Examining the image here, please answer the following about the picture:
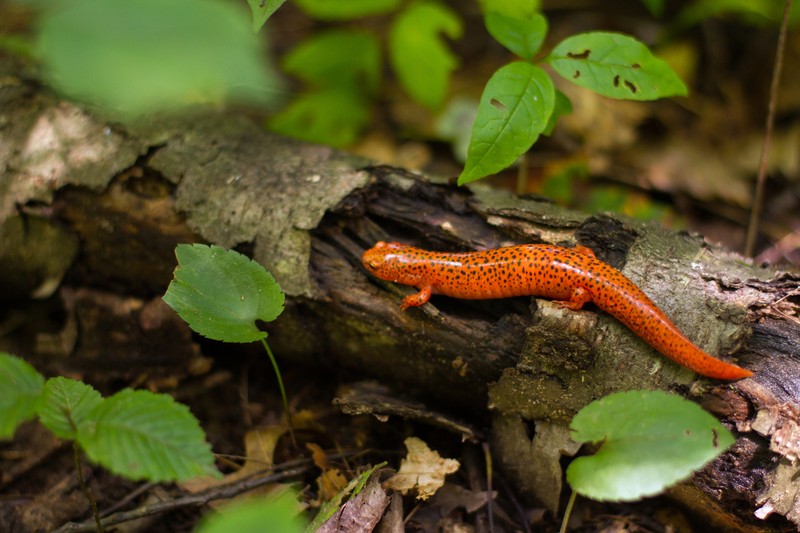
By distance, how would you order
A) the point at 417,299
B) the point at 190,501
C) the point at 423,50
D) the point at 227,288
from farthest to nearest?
1. the point at 423,50
2. the point at 417,299
3. the point at 190,501
4. the point at 227,288

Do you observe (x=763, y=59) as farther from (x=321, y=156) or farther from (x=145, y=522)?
(x=145, y=522)

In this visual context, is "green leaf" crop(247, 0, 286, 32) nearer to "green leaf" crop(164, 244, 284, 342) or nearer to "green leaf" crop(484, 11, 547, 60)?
"green leaf" crop(164, 244, 284, 342)

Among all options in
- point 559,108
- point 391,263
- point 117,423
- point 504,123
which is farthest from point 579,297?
point 117,423

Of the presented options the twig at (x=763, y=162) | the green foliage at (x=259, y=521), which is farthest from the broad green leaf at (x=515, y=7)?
the green foliage at (x=259, y=521)

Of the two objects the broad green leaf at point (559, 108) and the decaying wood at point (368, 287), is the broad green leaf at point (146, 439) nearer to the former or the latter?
the decaying wood at point (368, 287)

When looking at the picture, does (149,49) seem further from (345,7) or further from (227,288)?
(345,7)

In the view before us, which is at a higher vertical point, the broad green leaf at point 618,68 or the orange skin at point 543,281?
the broad green leaf at point 618,68

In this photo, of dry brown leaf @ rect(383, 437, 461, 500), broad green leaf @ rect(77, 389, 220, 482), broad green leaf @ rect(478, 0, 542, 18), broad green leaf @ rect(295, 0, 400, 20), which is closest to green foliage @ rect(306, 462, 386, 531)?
dry brown leaf @ rect(383, 437, 461, 500)
